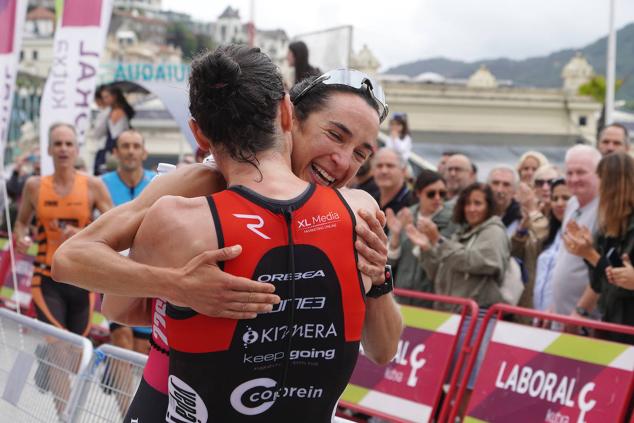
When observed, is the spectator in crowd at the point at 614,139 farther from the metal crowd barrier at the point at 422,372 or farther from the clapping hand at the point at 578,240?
the metal crowd barrier at the point at 422,372

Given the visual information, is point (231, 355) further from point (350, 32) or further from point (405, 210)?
point (350, 32)

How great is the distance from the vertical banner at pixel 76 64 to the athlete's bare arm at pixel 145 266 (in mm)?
7423

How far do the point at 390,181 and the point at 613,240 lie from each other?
2.30 meters

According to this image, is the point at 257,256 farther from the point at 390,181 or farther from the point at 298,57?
the point at 298,57

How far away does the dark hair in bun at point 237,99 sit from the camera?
6.96 feet

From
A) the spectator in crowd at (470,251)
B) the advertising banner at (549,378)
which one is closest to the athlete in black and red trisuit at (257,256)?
the advertising banner at (549,378)

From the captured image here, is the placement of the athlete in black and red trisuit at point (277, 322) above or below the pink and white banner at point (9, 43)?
below

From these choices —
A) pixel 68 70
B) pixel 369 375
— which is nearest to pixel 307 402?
pixel 369 375

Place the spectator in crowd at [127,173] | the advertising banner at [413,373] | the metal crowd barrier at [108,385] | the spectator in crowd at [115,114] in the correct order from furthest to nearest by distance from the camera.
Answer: the spectator in crowd at [115,114]
the spectator in crowd at [127,173]
the advertising banner at [413,373]
the metal crowd barrier at [108,385]

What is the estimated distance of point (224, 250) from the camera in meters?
2.01

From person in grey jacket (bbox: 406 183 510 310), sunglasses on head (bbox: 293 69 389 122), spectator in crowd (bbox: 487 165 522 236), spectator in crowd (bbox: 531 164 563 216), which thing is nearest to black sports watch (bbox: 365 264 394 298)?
sunglasses on head (bbox: 293 69 389 122)

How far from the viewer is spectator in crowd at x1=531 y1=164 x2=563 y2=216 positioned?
7.80 metres

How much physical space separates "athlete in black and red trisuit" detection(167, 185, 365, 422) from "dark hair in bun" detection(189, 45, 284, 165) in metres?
0.14

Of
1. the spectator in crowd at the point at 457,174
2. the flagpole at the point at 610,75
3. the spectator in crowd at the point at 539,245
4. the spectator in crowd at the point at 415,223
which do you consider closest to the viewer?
the spectator in crowd at the point at 539,245
